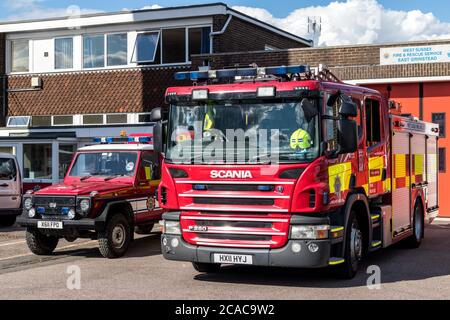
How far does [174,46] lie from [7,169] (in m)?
8.45

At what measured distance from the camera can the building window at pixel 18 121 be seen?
964 inches

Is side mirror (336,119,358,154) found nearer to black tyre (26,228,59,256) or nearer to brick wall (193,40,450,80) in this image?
black tyre (26,228,59,256)

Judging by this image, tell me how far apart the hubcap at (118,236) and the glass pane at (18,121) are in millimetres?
14507

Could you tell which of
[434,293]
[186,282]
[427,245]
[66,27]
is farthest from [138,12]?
[434,293]

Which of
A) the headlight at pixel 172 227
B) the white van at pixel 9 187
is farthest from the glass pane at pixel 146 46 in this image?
the headlight at pixel 172 227

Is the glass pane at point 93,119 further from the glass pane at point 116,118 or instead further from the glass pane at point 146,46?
the glass pane at point 146,46

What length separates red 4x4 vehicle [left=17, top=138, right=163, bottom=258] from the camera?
1074 centimetres

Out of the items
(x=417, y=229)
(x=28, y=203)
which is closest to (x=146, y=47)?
(x=28, y=203)

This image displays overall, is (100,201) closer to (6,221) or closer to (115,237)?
(115,237)

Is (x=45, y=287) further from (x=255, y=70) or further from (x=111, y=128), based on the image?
(x=111, y=128)

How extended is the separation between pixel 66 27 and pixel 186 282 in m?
17.1

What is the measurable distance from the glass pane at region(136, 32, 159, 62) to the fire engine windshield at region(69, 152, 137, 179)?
10412 mm

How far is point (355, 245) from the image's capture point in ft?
29.2

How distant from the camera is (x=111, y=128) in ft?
74.6
